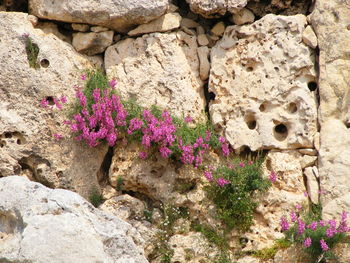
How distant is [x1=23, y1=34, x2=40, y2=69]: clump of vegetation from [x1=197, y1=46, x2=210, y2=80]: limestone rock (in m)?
2.33

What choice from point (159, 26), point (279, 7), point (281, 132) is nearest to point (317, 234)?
point (281, 132)

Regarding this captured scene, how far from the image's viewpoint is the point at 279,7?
9.08 metres

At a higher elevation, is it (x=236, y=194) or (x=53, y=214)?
(x=53, y=214)

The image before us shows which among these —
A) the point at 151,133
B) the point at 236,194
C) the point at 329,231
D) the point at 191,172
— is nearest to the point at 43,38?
the point at 151,133

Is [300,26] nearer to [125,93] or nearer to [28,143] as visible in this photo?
[125,93]

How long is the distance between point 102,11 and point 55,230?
363 centimetres

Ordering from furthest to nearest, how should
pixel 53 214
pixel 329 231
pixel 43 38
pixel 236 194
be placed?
pixel 43 38
pixel 236 194
pixel 329 231
pixel 53 214

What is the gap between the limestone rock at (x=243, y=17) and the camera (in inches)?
355

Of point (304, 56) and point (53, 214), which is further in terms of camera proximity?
point (304, 56)

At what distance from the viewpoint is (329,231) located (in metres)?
7.23

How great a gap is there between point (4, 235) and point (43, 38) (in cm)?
323

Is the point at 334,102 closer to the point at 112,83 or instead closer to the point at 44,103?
the point at 112,83

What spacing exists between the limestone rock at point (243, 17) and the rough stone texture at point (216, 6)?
0.82 feet

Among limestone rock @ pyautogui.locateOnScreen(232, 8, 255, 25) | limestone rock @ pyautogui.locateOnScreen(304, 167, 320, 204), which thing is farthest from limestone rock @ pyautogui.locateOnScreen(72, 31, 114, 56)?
limestone rock @ pyautogui.locateOnScreen(304, 167, 320, 204)
